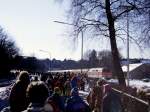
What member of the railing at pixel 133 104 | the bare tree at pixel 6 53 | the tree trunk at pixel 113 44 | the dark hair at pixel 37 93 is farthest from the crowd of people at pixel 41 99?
the bare tree at pixel 6 53

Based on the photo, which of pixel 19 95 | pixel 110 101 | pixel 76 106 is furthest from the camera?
pixel 110 101

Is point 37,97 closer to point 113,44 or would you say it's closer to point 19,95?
point 19,95

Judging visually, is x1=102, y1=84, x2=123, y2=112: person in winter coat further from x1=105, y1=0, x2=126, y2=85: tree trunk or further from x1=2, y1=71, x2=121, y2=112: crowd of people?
x1=105, y1=0, x2=126, y2=85: tree trunk

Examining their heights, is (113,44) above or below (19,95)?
above

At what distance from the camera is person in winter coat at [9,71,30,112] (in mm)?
9633

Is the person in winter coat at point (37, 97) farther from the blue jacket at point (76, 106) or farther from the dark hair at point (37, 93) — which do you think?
the blue jacket at point (76, 106)

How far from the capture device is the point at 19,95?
9.79m

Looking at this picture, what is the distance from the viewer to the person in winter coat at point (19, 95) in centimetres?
A: 963

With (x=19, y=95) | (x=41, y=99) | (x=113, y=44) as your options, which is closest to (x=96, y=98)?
(x=19, y=95)

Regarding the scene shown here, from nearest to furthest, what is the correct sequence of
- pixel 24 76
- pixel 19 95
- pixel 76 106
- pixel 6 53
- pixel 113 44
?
pixel 76 106, pixel 24 76, pixel 19 95, pixel 113 44, pixel 6 53

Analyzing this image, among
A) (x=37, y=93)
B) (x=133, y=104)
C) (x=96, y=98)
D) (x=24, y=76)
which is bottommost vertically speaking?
(x=133, y=104)

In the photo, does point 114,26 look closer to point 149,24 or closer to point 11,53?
point 149,24

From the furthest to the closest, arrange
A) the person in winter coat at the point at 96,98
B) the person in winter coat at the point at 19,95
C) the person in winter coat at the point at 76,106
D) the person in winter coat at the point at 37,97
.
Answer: the person in winter coat at the point at 96,98, the person in winter coat at the point at 19,95, the person in winter coat at the point at 76,106, the person in winter coat at the point at 37,97

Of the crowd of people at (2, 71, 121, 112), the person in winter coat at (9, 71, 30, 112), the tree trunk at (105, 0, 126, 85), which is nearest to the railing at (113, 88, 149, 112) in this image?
the crowd of people at (2, 71, 121, 112)
